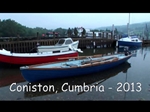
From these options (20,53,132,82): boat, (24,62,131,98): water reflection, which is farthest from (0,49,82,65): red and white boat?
(24,62,131,98): water reflection

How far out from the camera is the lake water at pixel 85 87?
5371mm

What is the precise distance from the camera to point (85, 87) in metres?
6.27

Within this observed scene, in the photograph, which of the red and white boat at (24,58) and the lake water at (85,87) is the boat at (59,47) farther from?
the lake water at (85,87)

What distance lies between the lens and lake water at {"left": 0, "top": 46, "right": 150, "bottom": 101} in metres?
5.37

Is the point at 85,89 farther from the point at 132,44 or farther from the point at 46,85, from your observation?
the point at 132,44

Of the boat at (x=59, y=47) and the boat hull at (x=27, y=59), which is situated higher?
the boat at (x=59, y=47)

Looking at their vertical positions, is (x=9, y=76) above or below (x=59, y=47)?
below

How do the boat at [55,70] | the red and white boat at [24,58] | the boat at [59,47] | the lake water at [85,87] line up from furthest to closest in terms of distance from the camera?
the boat at [59,47] → the red and white boat at [24,58] → the boat at [55,70] → the lake water at [85,87]

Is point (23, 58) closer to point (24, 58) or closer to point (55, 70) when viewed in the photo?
point (24, 58)

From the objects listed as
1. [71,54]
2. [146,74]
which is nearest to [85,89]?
[146,74]

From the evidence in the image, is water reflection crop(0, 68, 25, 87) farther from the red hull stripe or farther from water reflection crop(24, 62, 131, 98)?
water reflection crop(24, 62, 131, 98)

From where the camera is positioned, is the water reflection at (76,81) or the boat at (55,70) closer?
the water reflection at (76,81)

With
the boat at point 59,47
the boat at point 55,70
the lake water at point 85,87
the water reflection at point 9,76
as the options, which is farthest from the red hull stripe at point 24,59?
the boat at point 55,70

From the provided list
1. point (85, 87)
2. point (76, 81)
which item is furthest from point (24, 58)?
point (85, 87)
